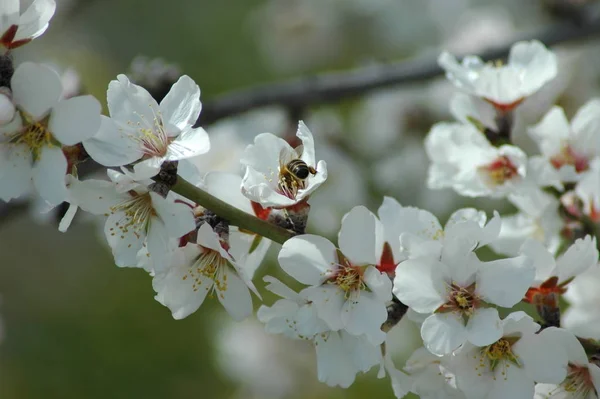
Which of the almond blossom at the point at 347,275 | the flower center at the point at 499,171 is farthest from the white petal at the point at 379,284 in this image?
the flower center at the point at 499,171

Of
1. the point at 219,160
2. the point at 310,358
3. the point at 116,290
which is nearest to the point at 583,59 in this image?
the point at 219,160

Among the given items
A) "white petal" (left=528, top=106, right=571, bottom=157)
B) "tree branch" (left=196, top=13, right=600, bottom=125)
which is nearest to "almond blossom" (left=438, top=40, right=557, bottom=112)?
"white petal" (left=528, top=106, right=571, bottom=157)

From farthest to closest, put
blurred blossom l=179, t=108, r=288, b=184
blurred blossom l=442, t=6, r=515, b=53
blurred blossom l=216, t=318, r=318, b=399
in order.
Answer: blurred blossom l=216, t=318, r=318, b=399
blurred blossom l=442, t=6, r=515, b=53
blurred blossom l=179, t=108, r=288, b=184

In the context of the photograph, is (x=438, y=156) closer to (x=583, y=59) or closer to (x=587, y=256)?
(x=587, y=256)

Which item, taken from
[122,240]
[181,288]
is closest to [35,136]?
[122,240]

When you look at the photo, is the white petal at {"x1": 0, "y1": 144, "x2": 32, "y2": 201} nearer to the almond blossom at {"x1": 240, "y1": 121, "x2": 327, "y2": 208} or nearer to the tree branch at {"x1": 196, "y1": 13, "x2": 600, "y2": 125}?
the almond blossom at {"x1": 240, "y1": 121, "x2": 327, "y2": 208}
